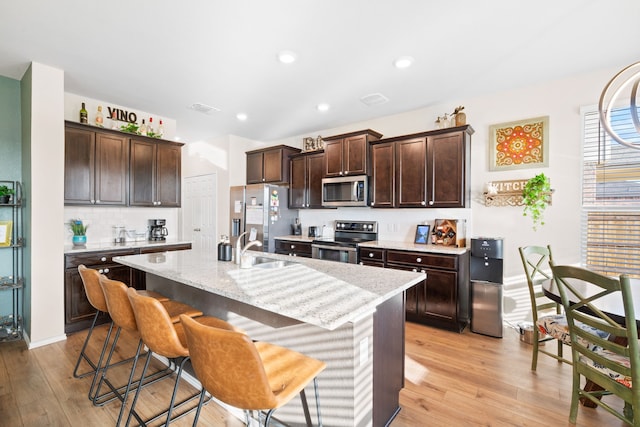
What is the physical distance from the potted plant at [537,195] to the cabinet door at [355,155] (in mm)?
1931

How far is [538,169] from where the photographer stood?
336 centimetres

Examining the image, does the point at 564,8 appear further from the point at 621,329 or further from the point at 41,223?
the point at 41,223

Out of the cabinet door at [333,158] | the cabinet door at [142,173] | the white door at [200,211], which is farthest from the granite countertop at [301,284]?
the white door at [200,211]

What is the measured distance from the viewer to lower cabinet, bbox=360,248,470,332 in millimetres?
3311

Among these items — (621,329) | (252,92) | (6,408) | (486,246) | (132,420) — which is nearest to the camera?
(621,329)

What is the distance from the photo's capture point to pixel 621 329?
58.8 inches

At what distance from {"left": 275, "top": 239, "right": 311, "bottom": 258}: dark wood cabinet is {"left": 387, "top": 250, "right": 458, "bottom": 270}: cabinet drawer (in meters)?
1.37

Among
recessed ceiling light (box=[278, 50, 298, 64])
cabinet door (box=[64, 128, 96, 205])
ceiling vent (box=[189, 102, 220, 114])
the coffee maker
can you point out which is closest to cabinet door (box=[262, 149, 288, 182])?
ceiling vent (box=[189, 102, 220, 114])

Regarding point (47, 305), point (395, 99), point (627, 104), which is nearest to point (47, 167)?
point (47, 305)

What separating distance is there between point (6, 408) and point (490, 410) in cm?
322

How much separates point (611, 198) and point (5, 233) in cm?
618

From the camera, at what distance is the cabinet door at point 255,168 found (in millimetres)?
5504

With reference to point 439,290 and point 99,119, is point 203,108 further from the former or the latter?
point 439,290

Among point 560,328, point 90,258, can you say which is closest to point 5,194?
point 90,258
